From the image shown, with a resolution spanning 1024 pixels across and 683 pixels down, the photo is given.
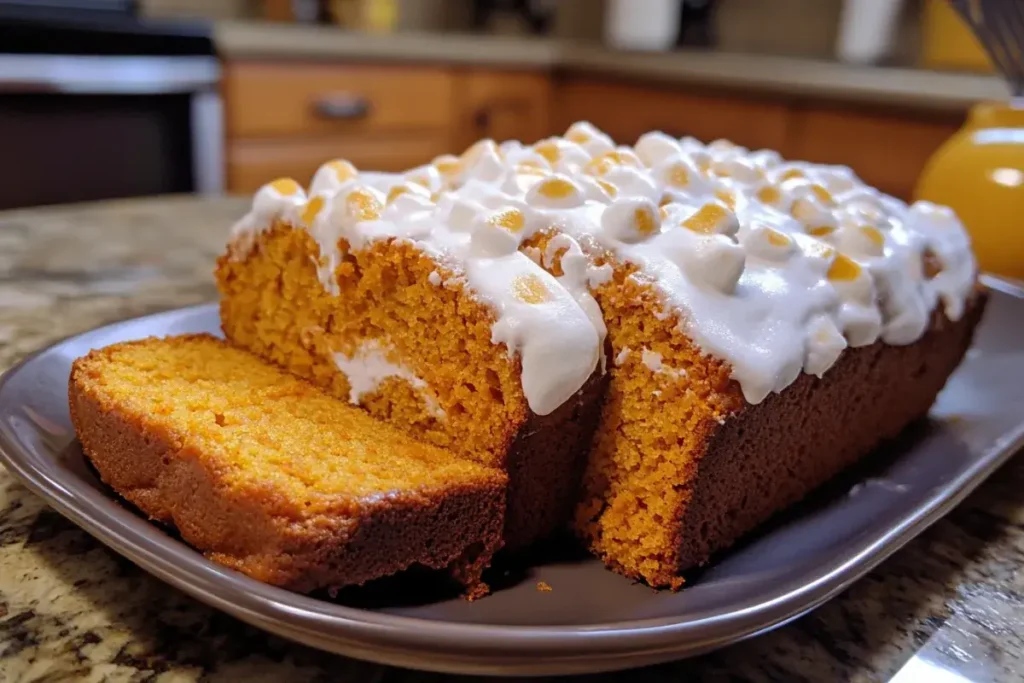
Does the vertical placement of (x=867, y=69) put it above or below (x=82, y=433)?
above

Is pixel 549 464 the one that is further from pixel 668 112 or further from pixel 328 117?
pixel 668 112

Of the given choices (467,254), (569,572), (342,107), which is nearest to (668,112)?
(342,107)

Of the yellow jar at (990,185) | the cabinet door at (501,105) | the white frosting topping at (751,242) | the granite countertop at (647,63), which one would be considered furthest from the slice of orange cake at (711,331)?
the cabinet door at (501,105)

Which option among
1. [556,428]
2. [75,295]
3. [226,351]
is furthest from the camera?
[75,295]

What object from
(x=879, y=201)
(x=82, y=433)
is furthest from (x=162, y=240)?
(x=879, y=201)

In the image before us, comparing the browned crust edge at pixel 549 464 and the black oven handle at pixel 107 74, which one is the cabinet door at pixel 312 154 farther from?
the browned crust edge at pixel 549 464

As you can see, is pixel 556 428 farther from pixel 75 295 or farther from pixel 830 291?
pixel 75 295
